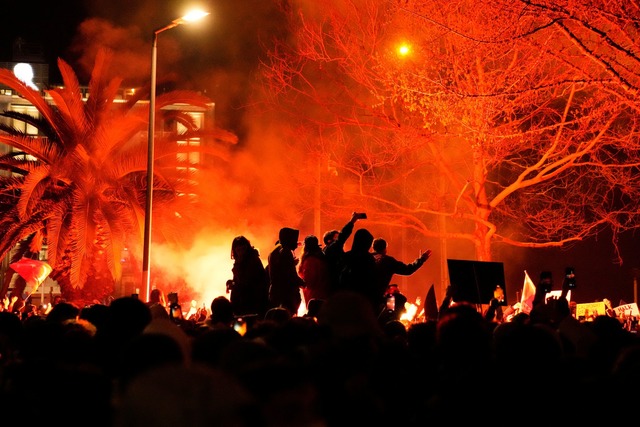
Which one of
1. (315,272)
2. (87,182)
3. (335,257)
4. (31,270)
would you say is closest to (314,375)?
(315,272)

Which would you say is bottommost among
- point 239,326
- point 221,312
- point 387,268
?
point 239,326

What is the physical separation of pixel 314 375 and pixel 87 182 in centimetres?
1615

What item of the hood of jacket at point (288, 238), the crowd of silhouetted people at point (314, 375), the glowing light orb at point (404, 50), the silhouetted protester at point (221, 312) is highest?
the glowing light orb at point (404, 50)

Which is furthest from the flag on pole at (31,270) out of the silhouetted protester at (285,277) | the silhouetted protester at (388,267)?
the silhouetted protester at (388,267)

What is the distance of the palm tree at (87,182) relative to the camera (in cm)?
1853

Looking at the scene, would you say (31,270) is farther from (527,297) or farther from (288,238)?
(527,297)

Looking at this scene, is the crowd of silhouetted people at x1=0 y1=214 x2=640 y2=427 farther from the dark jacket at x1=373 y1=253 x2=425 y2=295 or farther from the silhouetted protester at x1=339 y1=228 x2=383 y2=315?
the dark jacket at x1=373 y1=253 x2=425 y2=295

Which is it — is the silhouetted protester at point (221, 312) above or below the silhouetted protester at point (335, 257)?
below

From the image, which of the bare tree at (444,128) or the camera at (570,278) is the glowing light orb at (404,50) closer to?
the bare tree at (444,128)

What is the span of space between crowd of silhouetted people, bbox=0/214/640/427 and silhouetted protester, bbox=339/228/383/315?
284 centimetres

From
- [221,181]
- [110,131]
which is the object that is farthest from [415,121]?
[110,131]

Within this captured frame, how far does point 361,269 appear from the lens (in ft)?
27.6

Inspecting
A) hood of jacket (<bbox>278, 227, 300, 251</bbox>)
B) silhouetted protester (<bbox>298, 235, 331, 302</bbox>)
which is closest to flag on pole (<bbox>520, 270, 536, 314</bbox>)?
silhouetted protester (<bbox>298, 235, 331, 302</bbox>)

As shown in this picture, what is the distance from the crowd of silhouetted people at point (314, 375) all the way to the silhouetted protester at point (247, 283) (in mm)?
3819
